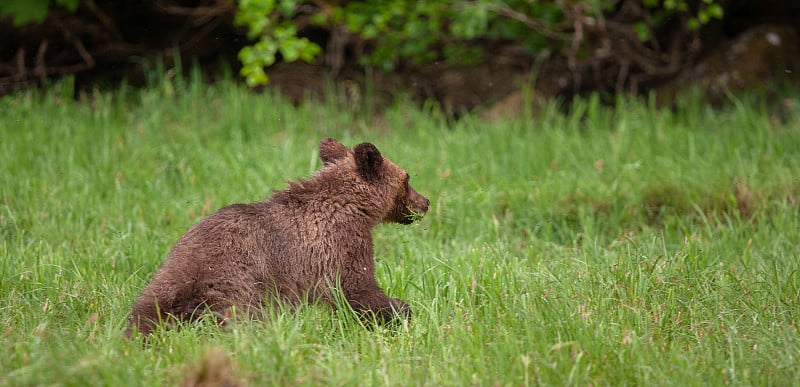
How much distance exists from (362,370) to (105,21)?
8260 millimetres

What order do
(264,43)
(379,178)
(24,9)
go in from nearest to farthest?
(379,178) → (24,9) → (264,43)

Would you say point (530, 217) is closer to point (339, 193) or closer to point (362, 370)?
point (339, 193)

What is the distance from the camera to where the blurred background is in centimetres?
1054

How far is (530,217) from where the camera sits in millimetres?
7477

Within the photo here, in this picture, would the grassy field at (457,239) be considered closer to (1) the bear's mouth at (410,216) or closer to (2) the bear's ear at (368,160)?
(1) the bear's mouth at (410,216)

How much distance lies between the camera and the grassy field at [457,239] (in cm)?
413

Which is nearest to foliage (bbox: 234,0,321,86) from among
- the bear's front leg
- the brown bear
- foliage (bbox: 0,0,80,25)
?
foliage (bbox: 0,0,80,25)

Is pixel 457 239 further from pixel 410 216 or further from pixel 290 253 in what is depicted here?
pixel 290 253


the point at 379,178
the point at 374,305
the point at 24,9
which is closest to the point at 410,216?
the point at 379,178

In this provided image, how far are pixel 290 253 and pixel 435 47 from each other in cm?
703

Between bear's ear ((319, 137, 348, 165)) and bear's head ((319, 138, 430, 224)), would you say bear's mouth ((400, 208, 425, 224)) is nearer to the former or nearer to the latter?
bear's head ((319, 138, 430, 224))

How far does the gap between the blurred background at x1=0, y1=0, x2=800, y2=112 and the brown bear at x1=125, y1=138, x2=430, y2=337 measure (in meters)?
4.98

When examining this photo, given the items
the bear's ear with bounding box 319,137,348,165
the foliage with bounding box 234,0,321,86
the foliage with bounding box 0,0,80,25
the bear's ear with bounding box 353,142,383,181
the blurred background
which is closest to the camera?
the bear's ear with bounding box 353,142,383,181

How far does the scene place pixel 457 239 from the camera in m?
6.98
